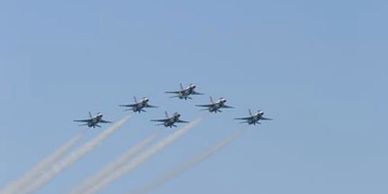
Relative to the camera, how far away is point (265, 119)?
625ft

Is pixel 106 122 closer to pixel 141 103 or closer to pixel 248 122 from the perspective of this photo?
pixel 141 103

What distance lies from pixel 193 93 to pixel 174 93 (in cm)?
433

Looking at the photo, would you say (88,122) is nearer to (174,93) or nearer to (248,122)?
(174,93)

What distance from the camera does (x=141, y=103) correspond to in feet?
609

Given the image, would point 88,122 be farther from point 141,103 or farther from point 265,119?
point 265,119

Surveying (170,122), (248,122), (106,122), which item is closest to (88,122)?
(106,122)

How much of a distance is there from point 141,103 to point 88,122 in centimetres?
1245

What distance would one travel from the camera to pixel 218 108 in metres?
188

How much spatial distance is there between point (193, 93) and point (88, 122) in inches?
960

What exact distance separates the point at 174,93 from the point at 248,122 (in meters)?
18.1

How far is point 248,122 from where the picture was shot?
620ft

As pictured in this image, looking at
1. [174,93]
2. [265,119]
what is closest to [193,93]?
[174,93]

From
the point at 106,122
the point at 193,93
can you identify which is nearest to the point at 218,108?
the point at 193,93

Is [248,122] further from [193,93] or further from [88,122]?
[88,122]
